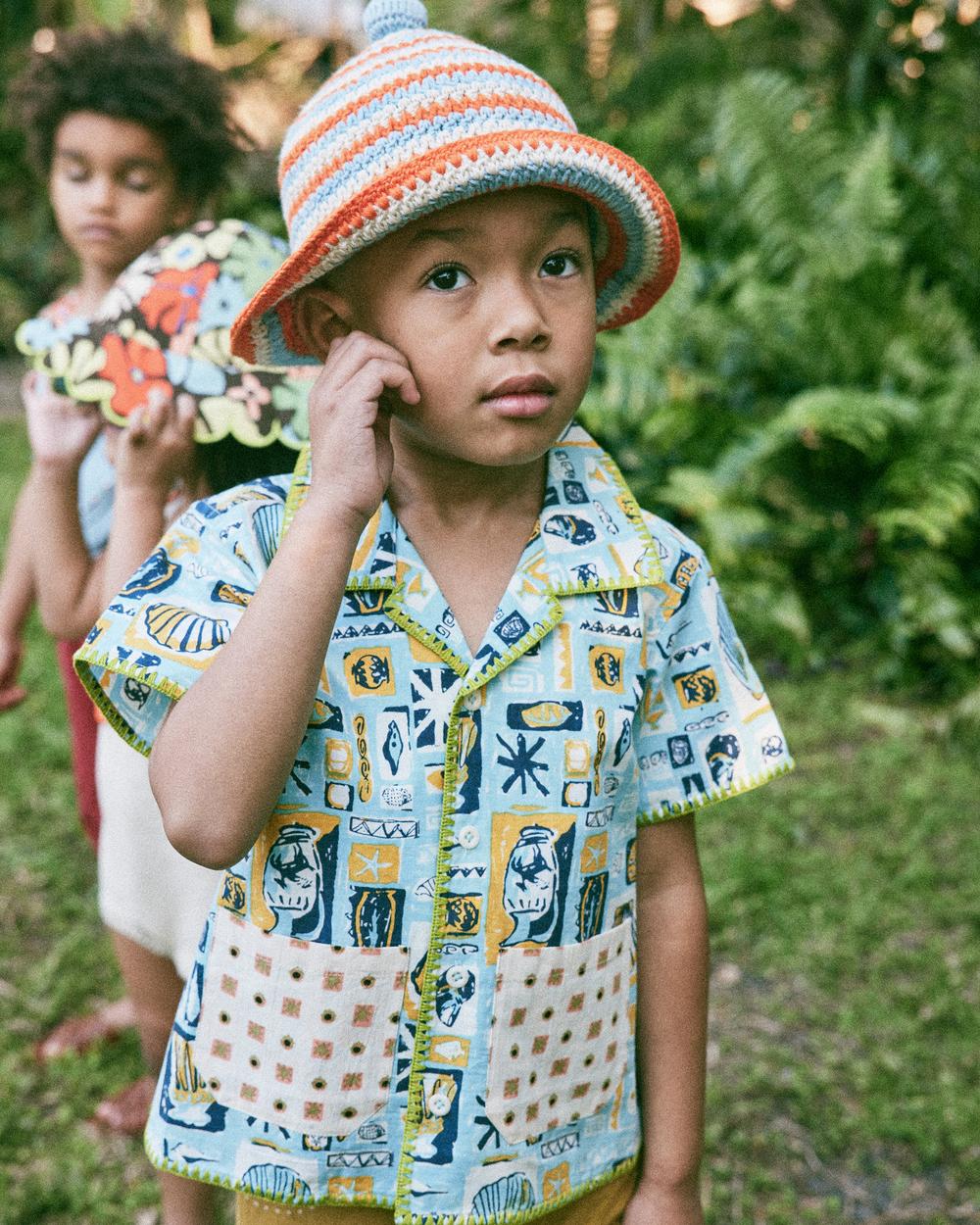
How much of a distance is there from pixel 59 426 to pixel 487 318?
3.14ft

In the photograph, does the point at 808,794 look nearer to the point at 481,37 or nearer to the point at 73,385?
the point at 73,385

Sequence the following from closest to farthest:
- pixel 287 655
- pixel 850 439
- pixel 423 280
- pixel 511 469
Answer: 1. pixel 287 655
2. pixel 423 280
3. pixel 511 469
4. pixel 850 439

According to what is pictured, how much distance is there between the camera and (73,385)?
173 cm

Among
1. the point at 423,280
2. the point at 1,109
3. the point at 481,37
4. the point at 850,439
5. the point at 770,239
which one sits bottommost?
the point at 423,280

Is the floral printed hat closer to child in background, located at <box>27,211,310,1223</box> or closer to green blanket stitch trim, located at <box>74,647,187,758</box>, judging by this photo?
child in background, located at <box>27,211,310,1223</box>

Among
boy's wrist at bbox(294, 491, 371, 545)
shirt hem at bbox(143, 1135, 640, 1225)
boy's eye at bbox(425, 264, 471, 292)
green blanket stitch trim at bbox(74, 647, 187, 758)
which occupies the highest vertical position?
boy's eye at bbox(425, 264, 471, 292)

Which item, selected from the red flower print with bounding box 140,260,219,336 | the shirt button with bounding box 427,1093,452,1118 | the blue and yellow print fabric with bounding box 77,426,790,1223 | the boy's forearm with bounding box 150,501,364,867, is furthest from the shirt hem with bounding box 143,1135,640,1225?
the red flower print with bounding box 140,260,219,336

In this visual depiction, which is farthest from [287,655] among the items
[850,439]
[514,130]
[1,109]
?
[1,109]

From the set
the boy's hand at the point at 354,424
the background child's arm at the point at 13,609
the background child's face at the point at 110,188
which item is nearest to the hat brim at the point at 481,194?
the boy's hand at the point at 354,424

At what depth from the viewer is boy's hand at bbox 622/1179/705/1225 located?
1417mm

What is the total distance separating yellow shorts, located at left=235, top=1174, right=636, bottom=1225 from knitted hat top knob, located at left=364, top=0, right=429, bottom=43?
1.27 metres

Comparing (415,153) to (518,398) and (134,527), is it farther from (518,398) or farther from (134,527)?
(134,527)

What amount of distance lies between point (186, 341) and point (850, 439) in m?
3.57

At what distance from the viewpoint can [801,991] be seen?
299cm
